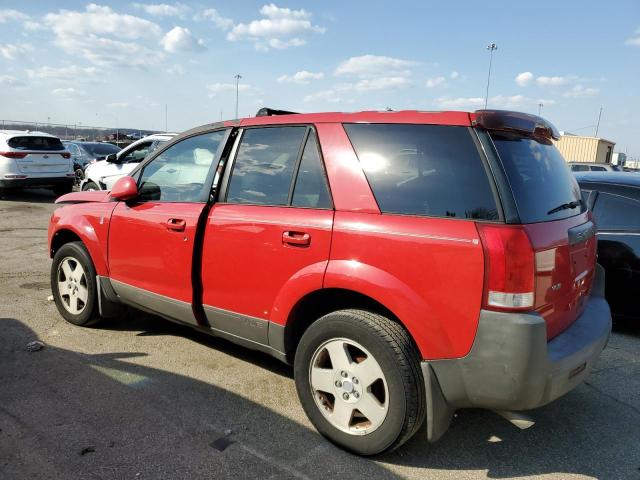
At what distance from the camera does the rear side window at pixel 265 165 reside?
121 inches

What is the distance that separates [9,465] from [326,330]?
1.73 m

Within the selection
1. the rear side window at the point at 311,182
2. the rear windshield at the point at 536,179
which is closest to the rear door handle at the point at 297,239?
the rear side window at the point at 311,182

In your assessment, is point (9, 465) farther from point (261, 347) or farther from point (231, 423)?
point (261, 347)

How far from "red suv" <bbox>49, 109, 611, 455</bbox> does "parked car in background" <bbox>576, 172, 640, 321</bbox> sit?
1.57 meters

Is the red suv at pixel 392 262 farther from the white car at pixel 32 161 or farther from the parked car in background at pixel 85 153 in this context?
the parked car in background at pixel 85 153

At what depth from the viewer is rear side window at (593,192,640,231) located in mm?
4559

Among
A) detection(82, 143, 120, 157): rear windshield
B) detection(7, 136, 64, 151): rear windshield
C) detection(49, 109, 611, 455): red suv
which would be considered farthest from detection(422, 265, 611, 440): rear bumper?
detection(82, 143, 120, 157): rear windshield

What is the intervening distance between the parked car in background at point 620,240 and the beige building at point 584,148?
1179 inches

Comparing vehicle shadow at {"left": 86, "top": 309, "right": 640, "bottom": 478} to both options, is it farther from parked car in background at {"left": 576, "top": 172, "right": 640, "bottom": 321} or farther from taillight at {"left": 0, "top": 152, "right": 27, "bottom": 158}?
taillight at {"left": 0, "top": 152, "right": 27, "bottom": 158}

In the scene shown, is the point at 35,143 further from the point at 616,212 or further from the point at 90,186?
the point at 616,212

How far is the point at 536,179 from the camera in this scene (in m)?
2.56

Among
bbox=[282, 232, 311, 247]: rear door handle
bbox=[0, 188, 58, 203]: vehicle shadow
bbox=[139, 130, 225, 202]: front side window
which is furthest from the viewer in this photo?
bbox=[0, 188, 58, 203]: vehicle shadow

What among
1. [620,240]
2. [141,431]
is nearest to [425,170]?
[141,431]

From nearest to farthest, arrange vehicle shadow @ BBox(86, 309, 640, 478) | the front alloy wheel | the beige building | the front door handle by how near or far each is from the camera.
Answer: vehicle shadow @ BBox(86, 309, 640, 478) → the front door handle → the front alloy wheel → the beige building
